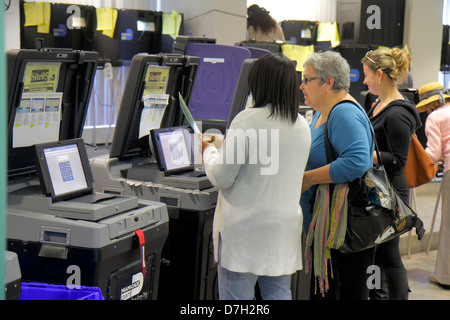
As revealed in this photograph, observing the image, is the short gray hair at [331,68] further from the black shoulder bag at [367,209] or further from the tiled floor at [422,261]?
the tiled floor at [422,261]

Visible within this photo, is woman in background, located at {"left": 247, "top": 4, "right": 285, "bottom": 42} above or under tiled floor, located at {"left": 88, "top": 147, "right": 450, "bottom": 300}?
above


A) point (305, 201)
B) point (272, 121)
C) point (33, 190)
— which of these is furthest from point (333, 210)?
point (33, 190)

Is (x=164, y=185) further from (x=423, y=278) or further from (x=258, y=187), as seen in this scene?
(x=423, y=278)

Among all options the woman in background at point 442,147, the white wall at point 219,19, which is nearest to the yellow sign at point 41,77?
the woman in background at point 442,147

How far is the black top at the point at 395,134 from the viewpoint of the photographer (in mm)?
3248

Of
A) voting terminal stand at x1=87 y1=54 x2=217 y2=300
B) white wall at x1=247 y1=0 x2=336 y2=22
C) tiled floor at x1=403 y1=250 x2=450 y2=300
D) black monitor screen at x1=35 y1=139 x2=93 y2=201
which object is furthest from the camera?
white wall at x1=247 y1=0 x2=336 y2=22

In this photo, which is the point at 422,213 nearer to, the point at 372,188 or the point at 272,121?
the point at 372,188

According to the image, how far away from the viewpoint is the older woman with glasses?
2678 millimetres

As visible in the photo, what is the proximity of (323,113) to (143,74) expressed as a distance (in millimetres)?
879

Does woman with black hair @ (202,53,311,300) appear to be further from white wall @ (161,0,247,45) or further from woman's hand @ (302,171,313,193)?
white wall @ (161,0,247,45)

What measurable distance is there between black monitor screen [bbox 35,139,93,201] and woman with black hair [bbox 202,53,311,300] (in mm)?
561

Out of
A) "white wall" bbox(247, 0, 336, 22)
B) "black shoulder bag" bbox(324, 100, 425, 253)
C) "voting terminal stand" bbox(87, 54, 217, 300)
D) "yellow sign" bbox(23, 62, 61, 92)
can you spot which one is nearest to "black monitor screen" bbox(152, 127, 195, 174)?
"voting terminal stand" bbox(87, 54, 217, 300)

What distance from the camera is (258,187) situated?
238 cm

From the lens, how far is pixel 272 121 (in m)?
2.37
